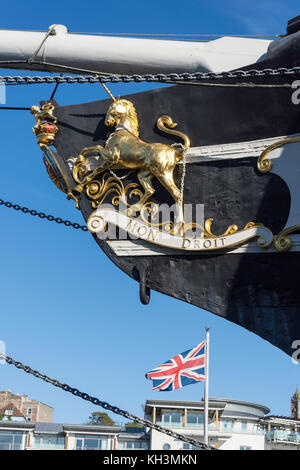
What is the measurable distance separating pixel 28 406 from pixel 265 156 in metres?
60.2

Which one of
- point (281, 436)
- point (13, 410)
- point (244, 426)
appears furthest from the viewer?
point (13, 410)

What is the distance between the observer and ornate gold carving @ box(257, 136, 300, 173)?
651 centimetres

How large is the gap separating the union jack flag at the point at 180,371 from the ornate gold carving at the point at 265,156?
385 inches

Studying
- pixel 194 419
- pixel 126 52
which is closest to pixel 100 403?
pixel 126 52

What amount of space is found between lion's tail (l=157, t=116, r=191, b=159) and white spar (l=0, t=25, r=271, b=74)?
702 millimetres

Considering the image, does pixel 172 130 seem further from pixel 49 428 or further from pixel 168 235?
pixel 49 428

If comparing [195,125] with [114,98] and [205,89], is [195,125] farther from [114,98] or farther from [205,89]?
[114,98]

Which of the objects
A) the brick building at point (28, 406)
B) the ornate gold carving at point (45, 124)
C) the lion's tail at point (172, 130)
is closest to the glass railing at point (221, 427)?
the brick building at point (28, 406)

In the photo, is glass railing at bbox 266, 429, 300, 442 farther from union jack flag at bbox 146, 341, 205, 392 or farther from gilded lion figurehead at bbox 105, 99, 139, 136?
gilded lion figurehead at bbox 105, 99, 139, 136

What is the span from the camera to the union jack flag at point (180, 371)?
632 inches

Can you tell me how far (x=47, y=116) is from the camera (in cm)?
753

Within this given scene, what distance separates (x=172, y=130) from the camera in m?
6.95

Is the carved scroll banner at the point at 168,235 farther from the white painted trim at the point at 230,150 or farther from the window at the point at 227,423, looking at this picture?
the window at the point at 227,423
